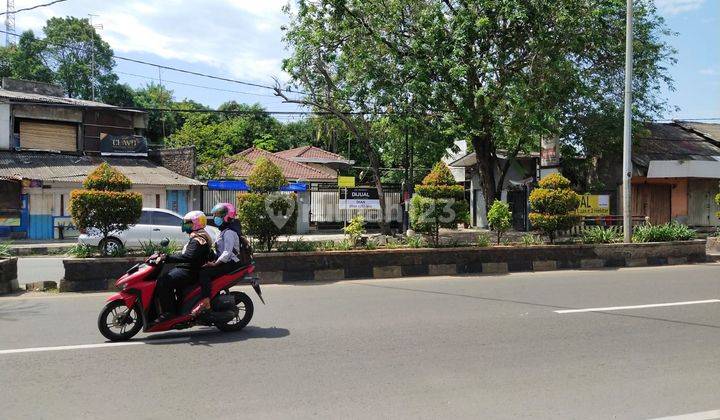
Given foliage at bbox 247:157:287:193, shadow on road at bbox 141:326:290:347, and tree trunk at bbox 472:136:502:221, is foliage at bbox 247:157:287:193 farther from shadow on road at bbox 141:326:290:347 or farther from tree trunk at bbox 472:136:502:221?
tree trunk at bbox 472:136:502:221

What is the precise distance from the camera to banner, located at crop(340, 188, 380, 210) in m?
24.3

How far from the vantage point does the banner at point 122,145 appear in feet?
88.3

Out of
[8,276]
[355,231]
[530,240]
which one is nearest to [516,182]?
[530,240]

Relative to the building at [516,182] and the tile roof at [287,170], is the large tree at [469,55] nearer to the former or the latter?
the building at [516,182]

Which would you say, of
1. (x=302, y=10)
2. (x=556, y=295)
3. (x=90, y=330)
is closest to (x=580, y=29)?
(x=302, y=10)

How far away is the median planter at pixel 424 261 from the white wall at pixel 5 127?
18033 millimetres

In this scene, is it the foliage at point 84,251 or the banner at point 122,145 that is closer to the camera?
the foliage at point 84,251

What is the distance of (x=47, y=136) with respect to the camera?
84.3ft

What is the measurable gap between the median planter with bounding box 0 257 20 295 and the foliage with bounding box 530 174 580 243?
36.4ft

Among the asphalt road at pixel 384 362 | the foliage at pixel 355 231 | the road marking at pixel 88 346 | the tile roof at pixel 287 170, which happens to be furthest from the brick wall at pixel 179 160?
the road marking at pixel 88 346

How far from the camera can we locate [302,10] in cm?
1994

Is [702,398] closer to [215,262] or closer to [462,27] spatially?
[215,262]

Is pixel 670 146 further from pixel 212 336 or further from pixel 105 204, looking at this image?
pixel 212 336

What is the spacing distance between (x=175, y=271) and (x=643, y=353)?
5.27 meters
